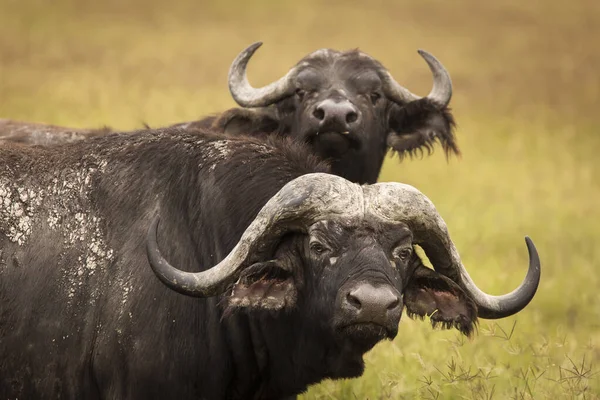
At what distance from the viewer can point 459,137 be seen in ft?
78.0

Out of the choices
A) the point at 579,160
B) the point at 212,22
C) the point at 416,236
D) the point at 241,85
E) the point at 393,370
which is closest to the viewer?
the point at 416,236

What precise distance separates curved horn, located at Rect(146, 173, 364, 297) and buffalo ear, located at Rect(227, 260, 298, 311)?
0.08 metres

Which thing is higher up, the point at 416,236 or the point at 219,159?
the point at 219,159

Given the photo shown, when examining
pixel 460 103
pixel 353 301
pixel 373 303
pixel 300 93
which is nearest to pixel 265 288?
pixel 353 301

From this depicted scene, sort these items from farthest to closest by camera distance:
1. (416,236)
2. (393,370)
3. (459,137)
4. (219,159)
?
1. (459,137)
2. (393,370)
3. (219,159)
4. (416,236)

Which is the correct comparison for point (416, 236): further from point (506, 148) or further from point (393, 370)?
point (506, 148)

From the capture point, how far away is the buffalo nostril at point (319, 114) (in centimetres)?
970

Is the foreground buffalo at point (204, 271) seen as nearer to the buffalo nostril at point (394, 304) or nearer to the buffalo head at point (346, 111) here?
the buffalo nostril at point (394, 304)

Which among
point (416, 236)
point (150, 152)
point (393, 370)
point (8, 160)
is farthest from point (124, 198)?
point (393, 370)

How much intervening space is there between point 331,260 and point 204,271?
731 mm

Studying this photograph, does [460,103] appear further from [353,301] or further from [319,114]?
[353,301]

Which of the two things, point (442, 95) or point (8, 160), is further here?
point (442, 95)

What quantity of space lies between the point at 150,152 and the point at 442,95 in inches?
180

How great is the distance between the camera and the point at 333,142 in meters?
9.66
